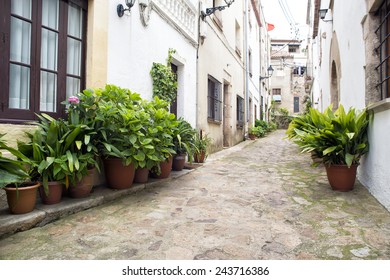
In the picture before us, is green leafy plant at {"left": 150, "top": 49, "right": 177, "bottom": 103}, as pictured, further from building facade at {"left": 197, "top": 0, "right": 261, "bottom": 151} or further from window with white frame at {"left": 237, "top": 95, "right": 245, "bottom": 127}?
window with white frame at {"left": 237, "top": 95, "right": 245, "bottom": 127}

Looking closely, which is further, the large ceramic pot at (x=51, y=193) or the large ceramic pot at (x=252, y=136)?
the large ceramic pot at (x=252, y=136)

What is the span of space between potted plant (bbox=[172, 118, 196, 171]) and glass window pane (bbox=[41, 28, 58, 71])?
203 centimetres

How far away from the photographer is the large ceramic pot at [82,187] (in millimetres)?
2936

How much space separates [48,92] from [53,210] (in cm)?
139

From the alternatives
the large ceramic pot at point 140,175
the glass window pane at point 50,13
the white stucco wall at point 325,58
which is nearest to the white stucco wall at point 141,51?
the glass window pane at point 50,13

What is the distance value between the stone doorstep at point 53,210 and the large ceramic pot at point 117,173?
0.27 ft

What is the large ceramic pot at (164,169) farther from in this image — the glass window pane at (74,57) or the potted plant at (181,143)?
the glass window pane at (74,57)

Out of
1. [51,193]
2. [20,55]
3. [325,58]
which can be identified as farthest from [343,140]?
[325,58]

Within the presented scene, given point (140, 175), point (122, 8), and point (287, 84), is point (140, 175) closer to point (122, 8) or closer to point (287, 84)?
point (122, 8)

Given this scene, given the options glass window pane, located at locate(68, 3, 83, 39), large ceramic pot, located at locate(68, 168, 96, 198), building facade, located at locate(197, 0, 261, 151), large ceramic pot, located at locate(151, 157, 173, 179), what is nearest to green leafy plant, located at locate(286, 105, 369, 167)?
large ceramic pot, located at locate(151, 157, 173, 179)

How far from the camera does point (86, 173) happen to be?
116 inches

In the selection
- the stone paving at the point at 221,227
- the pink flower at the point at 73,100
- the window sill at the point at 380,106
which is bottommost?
the stone paving at the point at 221,227

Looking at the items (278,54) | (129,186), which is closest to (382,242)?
(129,186)

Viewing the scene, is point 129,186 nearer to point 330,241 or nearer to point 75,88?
point 75,88
